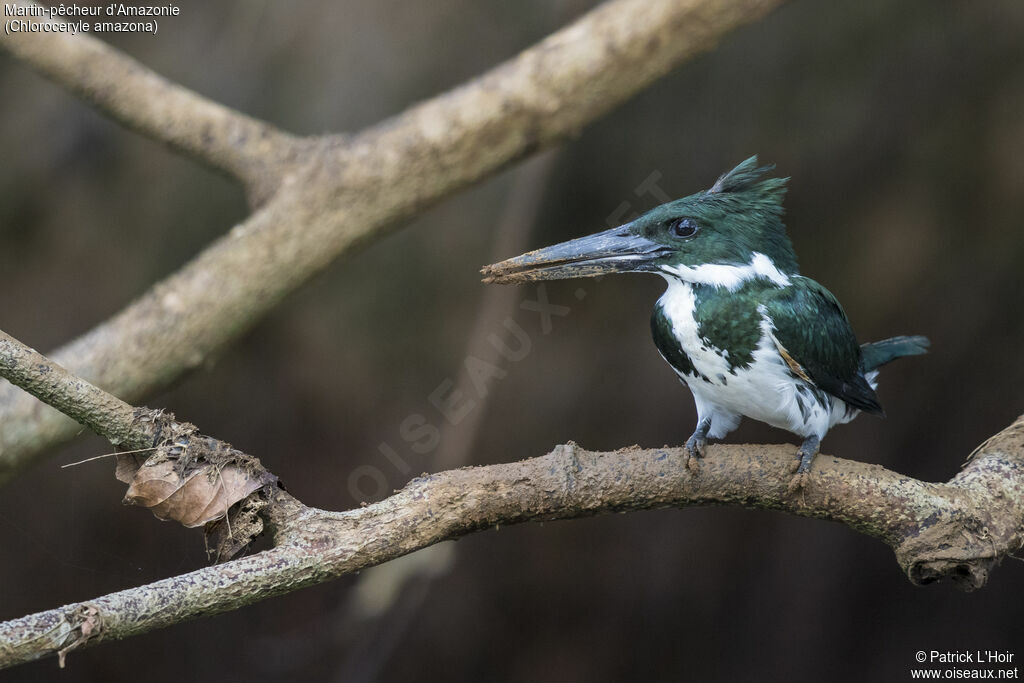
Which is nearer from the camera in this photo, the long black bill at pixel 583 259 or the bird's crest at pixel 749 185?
the long black bill at pixel 583 259

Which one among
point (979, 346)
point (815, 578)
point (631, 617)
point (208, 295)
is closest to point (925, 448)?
point (979, 346)

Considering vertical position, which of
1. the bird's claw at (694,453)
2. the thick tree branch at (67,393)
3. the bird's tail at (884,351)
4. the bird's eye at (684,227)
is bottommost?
the thick tree branch at (67,393)

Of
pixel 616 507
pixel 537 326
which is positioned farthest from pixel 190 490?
pixel 537 326

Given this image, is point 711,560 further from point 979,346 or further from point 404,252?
point 404,252

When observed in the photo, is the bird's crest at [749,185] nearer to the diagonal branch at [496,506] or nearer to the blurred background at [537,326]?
the diagonal branch at [496,506]

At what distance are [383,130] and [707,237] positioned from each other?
109 cm

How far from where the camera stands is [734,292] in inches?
63.1

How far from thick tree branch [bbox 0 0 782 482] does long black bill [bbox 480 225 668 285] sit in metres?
0.87

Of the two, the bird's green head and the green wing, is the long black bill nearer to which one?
the bird's green head

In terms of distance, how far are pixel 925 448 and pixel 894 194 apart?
1005mm

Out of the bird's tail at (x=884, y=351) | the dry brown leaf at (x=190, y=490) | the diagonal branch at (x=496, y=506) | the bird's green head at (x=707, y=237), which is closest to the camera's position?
the diagonal branch at (x=496, y=506)

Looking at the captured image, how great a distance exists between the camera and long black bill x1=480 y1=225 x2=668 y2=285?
1478 millimetres

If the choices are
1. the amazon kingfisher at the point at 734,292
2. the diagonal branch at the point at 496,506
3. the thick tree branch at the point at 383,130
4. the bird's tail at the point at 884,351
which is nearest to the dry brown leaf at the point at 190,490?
the diagonal branch at the point at 496,506

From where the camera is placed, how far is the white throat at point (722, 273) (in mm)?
1602
